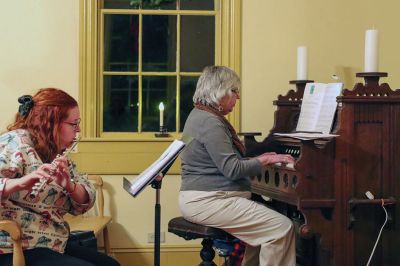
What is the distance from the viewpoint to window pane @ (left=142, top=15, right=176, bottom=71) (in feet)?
13.3

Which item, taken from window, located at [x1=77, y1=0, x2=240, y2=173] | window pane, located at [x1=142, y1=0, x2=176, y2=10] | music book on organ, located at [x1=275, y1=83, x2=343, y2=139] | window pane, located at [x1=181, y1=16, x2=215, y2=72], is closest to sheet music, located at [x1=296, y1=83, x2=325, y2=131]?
music book on organ, located at [x1=275, y1=83, x2=343, y2=139]

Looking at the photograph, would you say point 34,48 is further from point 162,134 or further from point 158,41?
point 162,134

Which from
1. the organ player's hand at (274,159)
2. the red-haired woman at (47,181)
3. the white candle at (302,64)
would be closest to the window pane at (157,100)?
the white candle at (302,64)

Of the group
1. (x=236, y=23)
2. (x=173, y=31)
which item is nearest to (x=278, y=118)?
(x=236, y=23)

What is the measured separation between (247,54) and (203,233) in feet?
4.87

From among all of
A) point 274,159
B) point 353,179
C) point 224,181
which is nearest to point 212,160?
point 224,181

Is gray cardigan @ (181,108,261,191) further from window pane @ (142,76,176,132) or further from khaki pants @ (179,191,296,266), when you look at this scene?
window pane @ (142,76,176,132)

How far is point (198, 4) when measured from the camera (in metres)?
4.04

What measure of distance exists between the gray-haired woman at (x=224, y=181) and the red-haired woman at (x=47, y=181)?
770mm

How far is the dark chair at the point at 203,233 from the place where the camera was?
113 inches

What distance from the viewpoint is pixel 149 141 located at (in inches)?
152

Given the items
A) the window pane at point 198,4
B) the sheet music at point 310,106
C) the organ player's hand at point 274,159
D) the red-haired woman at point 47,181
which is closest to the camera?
the red-haired woman at point 47,181

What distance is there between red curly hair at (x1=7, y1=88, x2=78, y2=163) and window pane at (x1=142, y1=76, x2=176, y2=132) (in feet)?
6.11

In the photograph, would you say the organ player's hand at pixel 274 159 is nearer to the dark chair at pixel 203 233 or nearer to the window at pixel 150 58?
the dark chair at pixel 203 233
